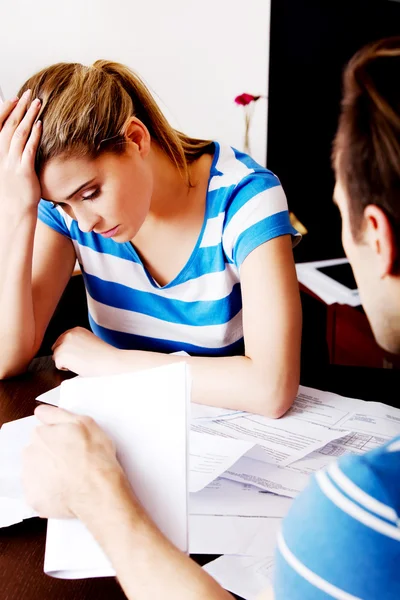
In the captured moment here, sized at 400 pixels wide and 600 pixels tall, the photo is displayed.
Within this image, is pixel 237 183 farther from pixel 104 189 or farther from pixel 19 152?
pixel 19 152

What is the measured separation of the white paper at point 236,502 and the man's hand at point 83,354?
0.34 metres

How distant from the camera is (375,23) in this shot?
2.11m

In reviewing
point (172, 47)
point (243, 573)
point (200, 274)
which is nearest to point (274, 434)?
point (243, 573)

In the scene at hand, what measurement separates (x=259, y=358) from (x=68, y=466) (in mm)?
433

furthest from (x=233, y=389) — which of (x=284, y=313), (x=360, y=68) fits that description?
(x=360, y=68)

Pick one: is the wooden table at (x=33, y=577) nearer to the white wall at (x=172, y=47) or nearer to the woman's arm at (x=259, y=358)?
the woman's arm at (x=259, y=358)

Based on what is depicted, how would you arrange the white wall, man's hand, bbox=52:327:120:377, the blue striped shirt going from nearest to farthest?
the blue striped shirt
man's hand, bbox=52:327:120:377
the white wall

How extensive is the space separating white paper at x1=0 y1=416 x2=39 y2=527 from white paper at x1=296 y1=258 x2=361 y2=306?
4.26ft

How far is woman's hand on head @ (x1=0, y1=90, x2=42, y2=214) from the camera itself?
951 millimetres

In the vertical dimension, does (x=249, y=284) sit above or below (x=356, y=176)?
below

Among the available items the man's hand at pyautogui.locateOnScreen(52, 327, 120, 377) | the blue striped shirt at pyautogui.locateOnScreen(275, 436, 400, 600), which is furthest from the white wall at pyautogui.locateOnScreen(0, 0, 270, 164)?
the blue striped shirt at pyautogui.locateOnScreen(275, 436, 400, 600)

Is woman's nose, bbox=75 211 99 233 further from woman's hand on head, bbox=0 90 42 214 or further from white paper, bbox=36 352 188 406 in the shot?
white paper, bbox=36 352 188 406

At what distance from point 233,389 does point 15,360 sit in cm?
44

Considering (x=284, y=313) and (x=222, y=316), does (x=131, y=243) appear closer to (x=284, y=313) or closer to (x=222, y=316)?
(x=222, y=316)
